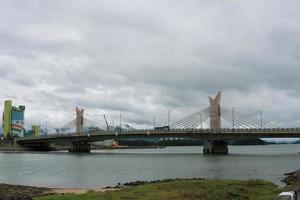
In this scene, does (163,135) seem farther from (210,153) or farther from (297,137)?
(297,137)

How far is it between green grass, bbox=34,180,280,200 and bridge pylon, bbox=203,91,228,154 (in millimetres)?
112262

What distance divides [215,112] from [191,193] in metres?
122

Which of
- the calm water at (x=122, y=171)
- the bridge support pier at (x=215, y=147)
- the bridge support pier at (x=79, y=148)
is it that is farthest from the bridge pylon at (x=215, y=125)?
the bridge support pier at (x=79, y=148)

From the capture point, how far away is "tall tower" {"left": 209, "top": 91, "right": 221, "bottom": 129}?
506 feet

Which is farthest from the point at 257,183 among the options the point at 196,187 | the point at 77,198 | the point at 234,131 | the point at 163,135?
the point at 163,135

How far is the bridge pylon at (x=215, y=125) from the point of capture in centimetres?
15462

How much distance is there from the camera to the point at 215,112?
156500 mm

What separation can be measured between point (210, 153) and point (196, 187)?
11892cm

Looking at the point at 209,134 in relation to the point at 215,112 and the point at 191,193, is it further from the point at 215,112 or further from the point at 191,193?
the point at 191,193

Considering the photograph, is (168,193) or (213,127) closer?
(168,193)

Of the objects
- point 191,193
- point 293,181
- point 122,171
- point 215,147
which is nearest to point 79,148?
point 215,147

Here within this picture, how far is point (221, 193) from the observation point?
3444 cm

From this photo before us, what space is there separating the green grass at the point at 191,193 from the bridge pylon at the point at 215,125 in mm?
112262

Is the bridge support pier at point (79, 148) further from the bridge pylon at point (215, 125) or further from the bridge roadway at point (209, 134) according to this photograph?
the bridge pylon at point (215, 125)
